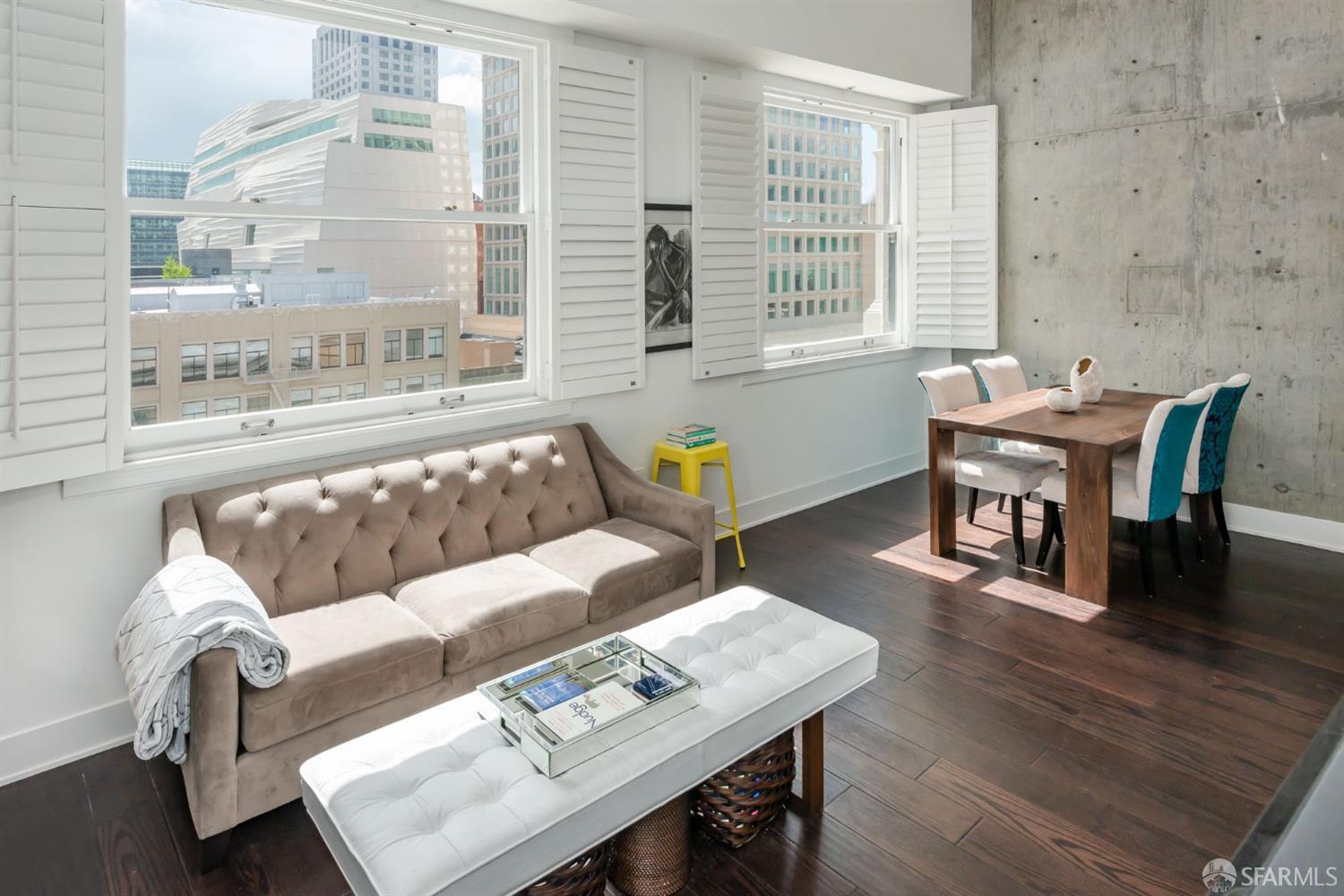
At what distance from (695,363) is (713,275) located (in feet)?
1.63

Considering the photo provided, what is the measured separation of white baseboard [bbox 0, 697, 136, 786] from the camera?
2559 millimetres

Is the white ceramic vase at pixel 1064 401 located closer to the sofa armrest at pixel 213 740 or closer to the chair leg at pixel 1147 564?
the chair leg at pixel 1147 564

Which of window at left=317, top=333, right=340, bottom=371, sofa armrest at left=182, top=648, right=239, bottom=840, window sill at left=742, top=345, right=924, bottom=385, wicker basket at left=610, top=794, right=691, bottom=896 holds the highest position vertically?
window sill at left=742, top=345, right=924, bottom=385

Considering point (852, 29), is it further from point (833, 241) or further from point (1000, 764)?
point (1000, 764)

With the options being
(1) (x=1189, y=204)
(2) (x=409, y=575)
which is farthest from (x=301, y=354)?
(1) (x=1189, y=204)

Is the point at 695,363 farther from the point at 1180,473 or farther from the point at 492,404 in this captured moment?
the point at 1180,473

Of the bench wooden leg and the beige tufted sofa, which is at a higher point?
the beige tufted sofa

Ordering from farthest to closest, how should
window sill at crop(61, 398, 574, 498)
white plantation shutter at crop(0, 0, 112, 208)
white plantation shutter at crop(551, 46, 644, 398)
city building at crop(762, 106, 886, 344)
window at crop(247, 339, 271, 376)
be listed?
1. city building at crop(762, 106, 886, 344)
2. white plantation shutter at crop(551, 46, 644, 398)
3. window at crop(247, 339, 271, 376)
4. window sill at crop(61, 398, 574, 498)
5. white plantation shutter at crop(0, 0, 112, 208)

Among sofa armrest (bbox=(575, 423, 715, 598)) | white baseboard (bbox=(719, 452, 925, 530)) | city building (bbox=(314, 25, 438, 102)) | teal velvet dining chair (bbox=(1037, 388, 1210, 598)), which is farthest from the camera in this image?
white baseboard (bbox=(719, 452, 925, 530))

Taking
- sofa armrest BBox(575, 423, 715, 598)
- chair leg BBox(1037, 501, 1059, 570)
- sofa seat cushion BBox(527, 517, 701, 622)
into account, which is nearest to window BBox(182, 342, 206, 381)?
sofa seat cushion BBox(527, 517, 701, 622)

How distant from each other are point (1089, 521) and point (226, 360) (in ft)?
11.9

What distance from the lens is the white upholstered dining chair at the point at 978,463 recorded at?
4219 millimetres

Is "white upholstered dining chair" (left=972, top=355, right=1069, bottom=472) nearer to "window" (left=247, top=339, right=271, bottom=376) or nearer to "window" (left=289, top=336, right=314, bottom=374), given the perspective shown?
"window" (left=289, top=336, right=314, bottom=374)

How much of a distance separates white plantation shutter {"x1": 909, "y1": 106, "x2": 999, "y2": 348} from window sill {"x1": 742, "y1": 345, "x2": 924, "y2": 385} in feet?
0.75
